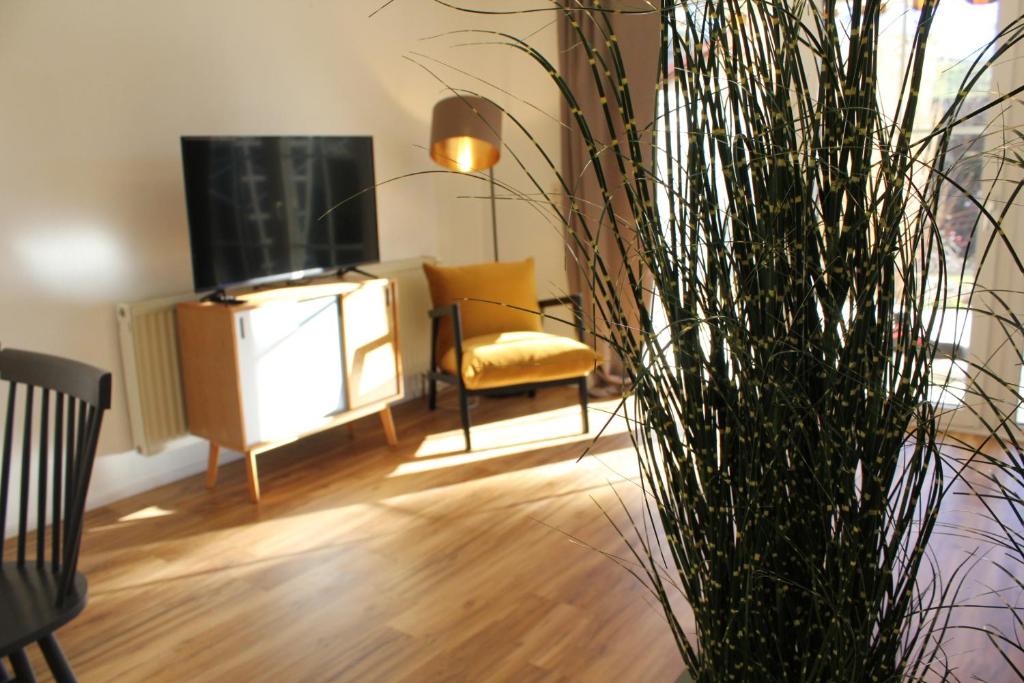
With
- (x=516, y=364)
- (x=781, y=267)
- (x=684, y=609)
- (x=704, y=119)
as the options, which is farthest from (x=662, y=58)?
(x=516, y=364)

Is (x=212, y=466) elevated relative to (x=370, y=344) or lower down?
lower down

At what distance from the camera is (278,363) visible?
3.49m

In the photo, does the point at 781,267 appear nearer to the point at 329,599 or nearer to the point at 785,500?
the point at 785,500

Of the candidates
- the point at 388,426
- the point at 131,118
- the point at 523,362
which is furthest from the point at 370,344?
the point at 131,118

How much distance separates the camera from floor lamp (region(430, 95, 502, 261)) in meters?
4.13

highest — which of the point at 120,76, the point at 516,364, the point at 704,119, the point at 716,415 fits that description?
the point at 120,76

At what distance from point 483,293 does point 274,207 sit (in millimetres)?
1174

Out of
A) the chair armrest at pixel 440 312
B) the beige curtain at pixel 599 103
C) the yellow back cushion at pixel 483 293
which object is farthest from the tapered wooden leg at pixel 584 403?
the chair armrest at pixel 440 312

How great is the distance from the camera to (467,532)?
3.10 metres

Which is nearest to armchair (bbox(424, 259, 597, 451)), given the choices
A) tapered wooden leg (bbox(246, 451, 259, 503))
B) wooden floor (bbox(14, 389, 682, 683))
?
wooden floor (bbox(14, 389, 682, 683))

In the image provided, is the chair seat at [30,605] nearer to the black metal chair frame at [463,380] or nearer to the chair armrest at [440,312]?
the black metal chair frame at [463,380]

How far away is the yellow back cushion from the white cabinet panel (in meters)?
0.77

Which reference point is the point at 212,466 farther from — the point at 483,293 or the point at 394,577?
the point at 483,293

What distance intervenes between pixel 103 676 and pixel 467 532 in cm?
123
